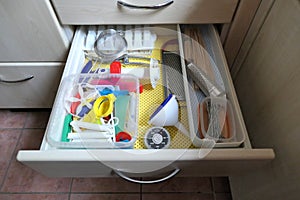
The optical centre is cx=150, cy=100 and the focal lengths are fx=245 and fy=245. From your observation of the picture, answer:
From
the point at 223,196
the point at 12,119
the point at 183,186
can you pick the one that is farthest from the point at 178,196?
the point at 12,119

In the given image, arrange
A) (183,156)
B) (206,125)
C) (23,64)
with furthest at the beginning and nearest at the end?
(23,64)
(206,125)
(183,156)

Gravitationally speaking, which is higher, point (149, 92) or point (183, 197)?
point (149, 92)

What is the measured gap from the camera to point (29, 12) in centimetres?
71

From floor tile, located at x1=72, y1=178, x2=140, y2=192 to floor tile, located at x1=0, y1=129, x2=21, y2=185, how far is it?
1.06ft

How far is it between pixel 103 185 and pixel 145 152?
1.92 feet

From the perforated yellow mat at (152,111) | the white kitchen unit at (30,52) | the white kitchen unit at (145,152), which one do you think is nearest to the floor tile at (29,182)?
the white kitchen unit at (30,52)

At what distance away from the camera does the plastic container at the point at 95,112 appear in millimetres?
559

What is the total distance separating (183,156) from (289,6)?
42cm

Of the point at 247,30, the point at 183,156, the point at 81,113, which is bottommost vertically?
the point at 183,156

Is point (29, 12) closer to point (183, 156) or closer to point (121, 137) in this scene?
point (121, 137)

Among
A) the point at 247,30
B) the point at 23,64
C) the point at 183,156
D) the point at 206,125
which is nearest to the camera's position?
the point at 183,156

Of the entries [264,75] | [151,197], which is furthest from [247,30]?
[151,197]

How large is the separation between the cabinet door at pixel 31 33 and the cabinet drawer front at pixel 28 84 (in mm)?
34

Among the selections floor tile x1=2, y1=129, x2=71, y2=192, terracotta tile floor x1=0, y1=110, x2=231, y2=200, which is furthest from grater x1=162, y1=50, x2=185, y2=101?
floor tile x1=2, y1=129, x2=71, y2=192
